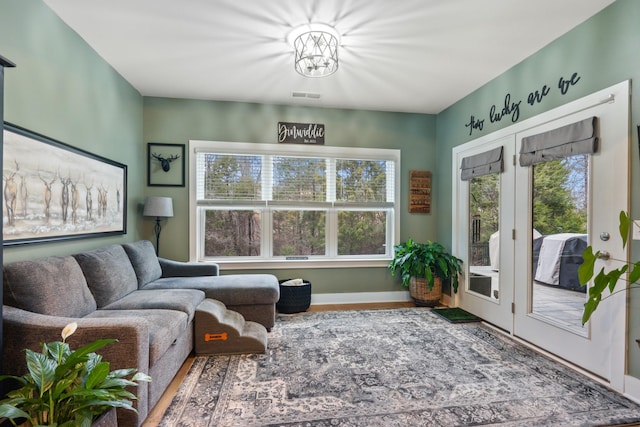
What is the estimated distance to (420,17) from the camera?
235 centimetres

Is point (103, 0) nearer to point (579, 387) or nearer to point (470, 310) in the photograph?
point (579, 387)

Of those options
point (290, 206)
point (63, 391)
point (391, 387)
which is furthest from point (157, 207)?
point (391, 387)

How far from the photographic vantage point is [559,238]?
2.66m

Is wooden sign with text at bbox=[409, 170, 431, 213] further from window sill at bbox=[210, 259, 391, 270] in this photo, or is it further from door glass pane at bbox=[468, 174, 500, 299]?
window sill at bbox=[210, 259, 391, 270]

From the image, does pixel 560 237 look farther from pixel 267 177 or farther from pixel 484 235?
pixel 267 177

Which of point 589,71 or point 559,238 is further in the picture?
point 559,238

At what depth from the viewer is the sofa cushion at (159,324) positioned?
1.87 metres

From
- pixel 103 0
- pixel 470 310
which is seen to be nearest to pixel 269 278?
pixel 470 310

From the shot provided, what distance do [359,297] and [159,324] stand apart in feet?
9.25

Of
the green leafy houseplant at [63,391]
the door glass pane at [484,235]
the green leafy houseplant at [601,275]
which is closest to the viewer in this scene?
the green leafy houseplant at [63,391]

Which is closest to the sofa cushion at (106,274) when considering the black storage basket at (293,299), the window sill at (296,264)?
the window sill at (296,264)

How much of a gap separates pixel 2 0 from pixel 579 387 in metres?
4.49

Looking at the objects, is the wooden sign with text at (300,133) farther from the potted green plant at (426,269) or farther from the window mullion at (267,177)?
the potted green plant at (426,269)

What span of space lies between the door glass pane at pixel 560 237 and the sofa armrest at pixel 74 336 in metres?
3.10
